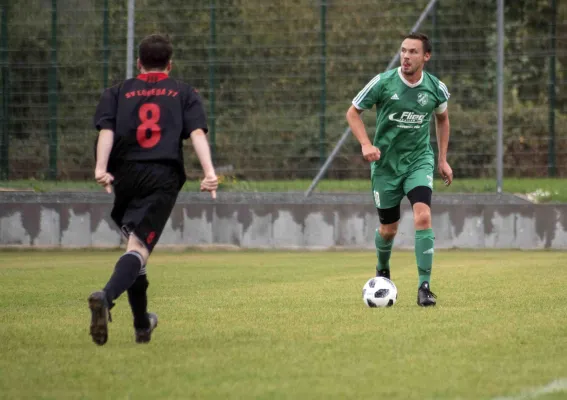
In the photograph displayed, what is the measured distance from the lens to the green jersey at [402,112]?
32.3ft

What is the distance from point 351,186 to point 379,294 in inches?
327

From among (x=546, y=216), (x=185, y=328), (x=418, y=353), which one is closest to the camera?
(x=418, y=353)

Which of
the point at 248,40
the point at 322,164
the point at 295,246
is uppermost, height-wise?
the point at 248,40

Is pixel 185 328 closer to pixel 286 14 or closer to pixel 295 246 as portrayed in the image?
pixel 295 246

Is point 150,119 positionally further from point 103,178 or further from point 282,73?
point 282,73

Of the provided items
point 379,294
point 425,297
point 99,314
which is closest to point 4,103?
point 379,294

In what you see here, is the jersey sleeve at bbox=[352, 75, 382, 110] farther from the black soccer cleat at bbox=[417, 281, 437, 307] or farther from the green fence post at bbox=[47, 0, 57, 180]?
the green fence post at bbox=[47, 0, 57, 180]

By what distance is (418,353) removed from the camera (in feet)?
21.3

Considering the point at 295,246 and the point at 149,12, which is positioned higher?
the point at 149,12

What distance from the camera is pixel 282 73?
57.8 feet

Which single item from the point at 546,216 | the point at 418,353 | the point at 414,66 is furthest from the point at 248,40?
the point at 418,353

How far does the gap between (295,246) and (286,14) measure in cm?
340

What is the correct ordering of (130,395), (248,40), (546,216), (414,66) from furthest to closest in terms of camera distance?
(248,40), (546,216), (414,66), (130,395)

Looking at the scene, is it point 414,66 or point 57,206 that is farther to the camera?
point 57,206
